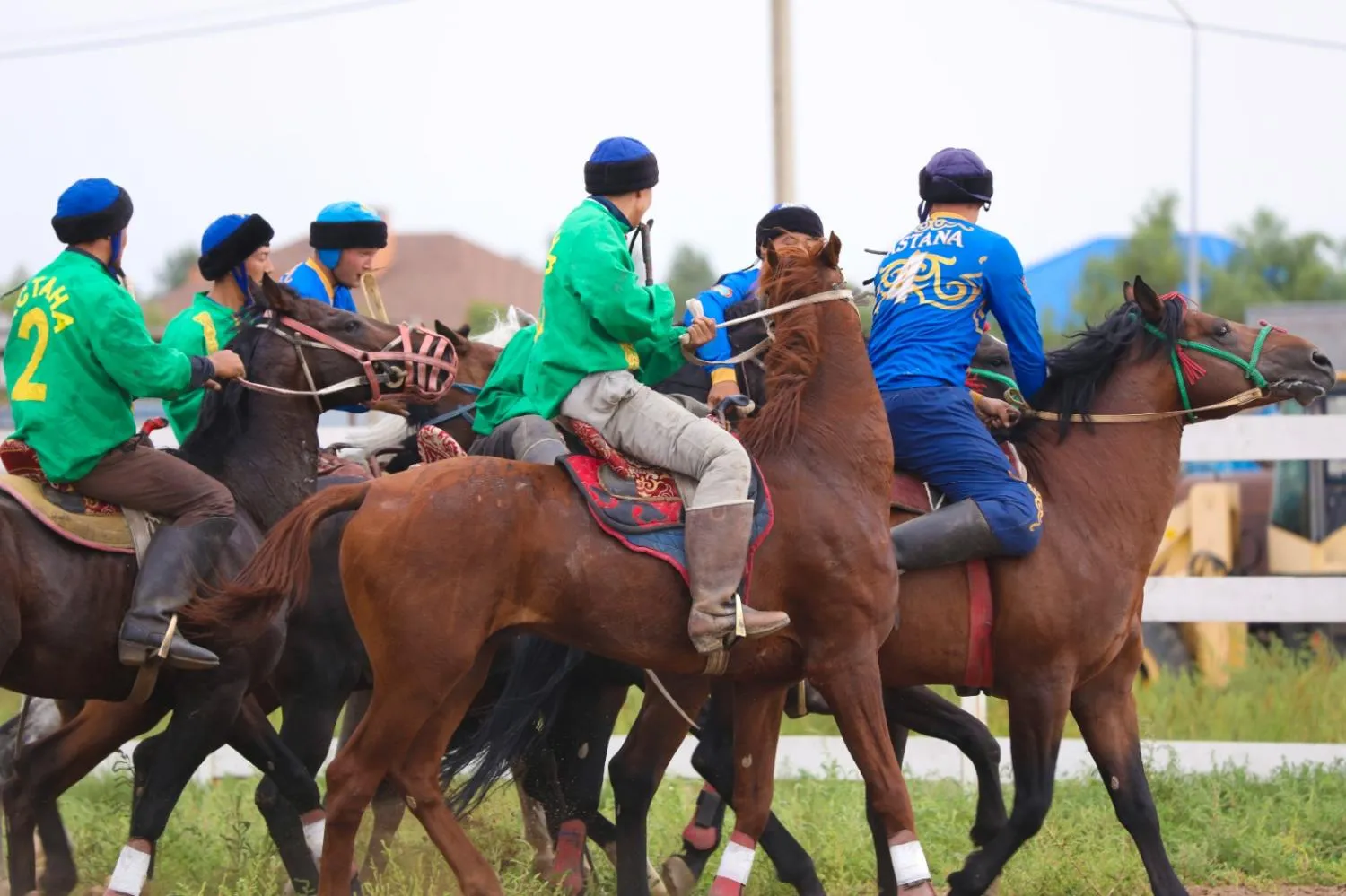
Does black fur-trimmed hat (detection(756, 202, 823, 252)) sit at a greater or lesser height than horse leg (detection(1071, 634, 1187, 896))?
greater

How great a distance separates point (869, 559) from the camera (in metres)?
5.83

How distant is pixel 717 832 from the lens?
718 cm

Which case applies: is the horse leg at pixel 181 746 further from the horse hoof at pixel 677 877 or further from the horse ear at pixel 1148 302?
the horse ear at pixel 1148 302

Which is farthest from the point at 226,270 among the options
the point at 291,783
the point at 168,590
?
the point at 291,783

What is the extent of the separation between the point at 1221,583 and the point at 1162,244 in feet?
185

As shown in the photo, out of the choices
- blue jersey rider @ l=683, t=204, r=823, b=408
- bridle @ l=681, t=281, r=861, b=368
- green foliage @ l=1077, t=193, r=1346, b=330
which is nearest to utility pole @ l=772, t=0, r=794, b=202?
blue jersey rider @ l=683, t=204, r=823, b=408

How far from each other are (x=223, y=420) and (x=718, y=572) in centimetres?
225

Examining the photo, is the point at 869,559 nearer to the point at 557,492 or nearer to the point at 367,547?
the point at 557,492

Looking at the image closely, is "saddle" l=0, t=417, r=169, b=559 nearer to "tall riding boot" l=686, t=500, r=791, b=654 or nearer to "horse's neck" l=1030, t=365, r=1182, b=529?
"tall riding boot" l=686, t=500, r=791, b=654

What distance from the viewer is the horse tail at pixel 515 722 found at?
6637 millimetres

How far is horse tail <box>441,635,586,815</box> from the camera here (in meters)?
6.64

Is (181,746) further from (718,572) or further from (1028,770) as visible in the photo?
(1028,770)

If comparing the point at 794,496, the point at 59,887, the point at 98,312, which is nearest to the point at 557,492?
the point at 794,496

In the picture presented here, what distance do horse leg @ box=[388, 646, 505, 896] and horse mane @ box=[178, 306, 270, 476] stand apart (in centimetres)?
145
